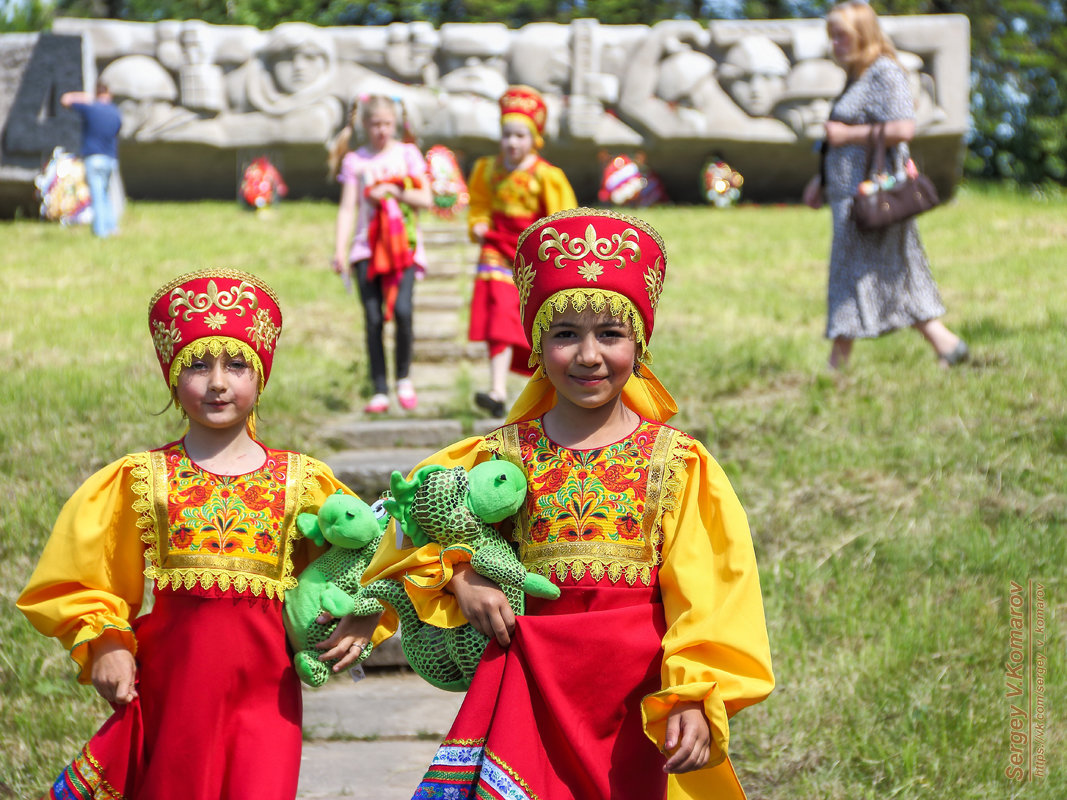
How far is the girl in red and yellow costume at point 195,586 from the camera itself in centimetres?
247

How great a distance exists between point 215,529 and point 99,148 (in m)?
11.6

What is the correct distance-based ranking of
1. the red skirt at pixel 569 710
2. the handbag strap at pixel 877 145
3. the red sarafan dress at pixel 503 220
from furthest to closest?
the red sarafan dress at pixel 503 220
the handbag strap at pixel 877 145
the red skirt at pixel 569 710

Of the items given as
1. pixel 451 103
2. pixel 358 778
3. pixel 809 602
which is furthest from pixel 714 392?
pixel 451 103

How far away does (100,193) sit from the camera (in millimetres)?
12492

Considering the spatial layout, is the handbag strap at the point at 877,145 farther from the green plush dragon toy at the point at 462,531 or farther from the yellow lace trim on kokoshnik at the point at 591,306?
the green plush dragon toy at the point at 462,531

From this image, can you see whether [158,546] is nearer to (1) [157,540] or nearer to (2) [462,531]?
(1) [157,540]

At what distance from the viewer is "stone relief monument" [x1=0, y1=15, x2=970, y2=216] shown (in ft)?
45.3

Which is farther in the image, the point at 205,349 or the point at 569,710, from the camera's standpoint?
the point at 205,349

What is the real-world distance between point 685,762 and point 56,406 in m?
4.73

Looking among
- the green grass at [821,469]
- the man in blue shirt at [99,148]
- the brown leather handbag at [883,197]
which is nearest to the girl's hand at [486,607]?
the green grass at [821,469]

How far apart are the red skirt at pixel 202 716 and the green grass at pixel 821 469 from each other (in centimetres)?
114

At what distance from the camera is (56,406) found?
5984 mm

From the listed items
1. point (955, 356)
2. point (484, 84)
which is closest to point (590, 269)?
point (955, 356)

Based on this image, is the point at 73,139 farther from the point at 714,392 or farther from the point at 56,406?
the point at 714,392
